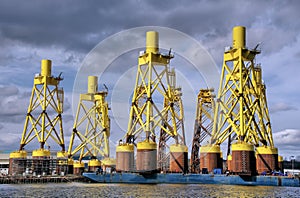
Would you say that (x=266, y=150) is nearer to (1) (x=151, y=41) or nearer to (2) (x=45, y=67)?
(1) (x=151, y=41)

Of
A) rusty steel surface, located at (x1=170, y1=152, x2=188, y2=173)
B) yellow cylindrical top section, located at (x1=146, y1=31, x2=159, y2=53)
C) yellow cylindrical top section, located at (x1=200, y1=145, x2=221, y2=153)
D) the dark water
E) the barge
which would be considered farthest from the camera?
rusty steel surface, located at (x1=170, y1=152, x2=188, y2=173)

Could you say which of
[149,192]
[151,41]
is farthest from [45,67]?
[149,192]

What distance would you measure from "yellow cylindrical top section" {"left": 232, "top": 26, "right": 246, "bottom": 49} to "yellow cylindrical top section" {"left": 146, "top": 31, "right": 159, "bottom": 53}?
44.8 feet

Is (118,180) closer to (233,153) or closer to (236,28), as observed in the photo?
(233,153)

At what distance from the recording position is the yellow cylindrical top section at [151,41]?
3310 inches

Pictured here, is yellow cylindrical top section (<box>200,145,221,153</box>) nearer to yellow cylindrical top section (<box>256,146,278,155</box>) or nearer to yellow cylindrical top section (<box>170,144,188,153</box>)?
yellow cylindrical top section (<box>170,144,188,153</box>)

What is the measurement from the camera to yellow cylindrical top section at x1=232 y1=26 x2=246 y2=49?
78.9m

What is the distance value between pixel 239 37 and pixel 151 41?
15.2m

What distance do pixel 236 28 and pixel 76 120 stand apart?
41248mm

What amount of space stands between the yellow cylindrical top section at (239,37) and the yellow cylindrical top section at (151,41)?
13.7m

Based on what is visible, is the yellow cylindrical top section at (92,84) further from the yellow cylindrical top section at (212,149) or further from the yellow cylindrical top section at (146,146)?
the yellow cylindrical top section at (212,149)

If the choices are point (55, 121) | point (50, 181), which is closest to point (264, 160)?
point (50, 181)

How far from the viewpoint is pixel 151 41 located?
276ft

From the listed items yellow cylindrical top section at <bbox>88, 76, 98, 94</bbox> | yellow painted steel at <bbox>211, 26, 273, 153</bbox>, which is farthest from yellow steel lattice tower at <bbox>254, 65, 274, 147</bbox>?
yellow cylindrical top section at <bbox>88, 76, 98, 94</bbox>
